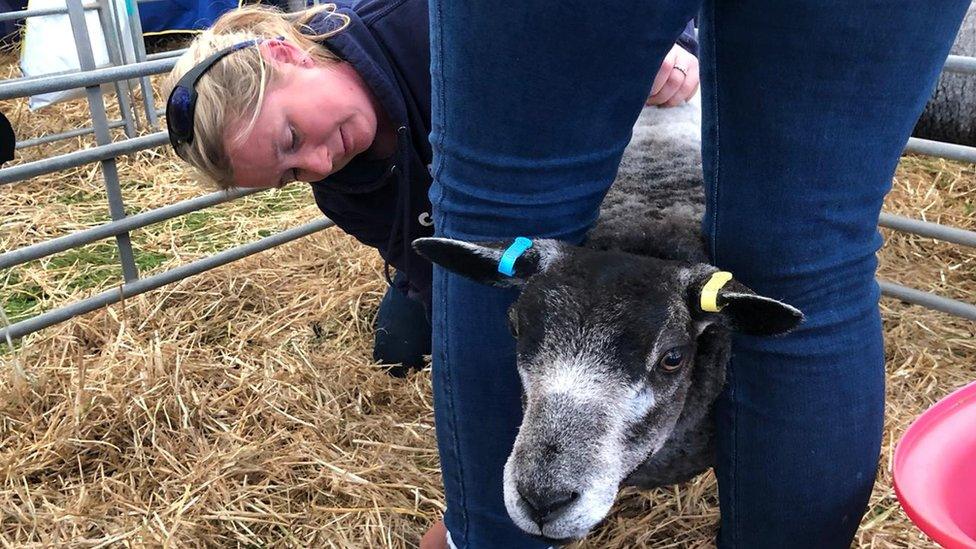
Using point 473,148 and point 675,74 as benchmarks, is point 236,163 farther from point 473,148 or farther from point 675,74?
point 675,74

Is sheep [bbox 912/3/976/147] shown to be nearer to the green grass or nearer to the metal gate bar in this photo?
the metal gate bar

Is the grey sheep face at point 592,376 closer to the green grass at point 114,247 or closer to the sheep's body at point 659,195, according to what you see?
the sheep's body at point 659,195

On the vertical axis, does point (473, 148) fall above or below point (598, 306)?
above

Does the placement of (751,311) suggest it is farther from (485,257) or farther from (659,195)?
(659,195)

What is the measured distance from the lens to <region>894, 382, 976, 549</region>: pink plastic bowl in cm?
116

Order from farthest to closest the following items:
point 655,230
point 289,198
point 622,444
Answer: point 289,198 < point 655,230 < point 622,444

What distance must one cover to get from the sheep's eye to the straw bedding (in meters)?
0.71

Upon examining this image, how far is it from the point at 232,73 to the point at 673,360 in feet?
3.59

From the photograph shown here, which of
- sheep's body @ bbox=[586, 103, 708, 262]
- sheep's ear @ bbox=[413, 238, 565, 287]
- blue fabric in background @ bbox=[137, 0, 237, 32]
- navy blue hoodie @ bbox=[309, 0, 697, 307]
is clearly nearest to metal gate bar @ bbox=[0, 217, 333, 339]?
navy blue hoodie @ bbox=[309, 0, 697, 307]

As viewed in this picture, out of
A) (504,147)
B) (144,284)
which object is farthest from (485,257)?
(144,284)

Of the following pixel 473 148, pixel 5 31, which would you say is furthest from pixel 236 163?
pixel 5 31

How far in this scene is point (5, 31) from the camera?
21.7ft

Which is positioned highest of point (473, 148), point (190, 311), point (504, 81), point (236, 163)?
point (504, 81)

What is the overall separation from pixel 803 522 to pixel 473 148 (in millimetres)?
785
